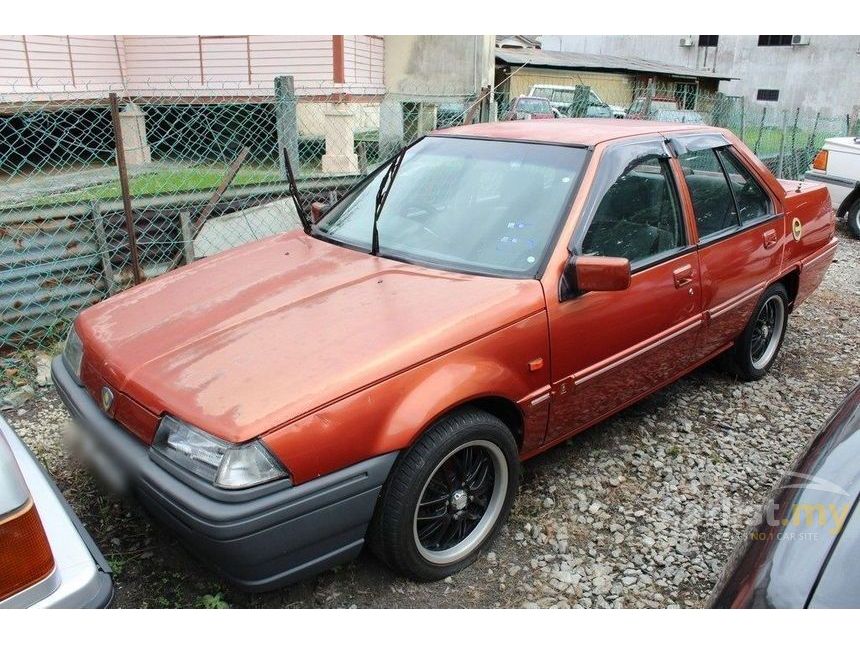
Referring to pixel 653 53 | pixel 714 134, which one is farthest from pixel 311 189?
pixel 653 53

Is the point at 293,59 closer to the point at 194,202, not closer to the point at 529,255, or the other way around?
the point at 194,202

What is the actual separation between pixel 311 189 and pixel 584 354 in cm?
416

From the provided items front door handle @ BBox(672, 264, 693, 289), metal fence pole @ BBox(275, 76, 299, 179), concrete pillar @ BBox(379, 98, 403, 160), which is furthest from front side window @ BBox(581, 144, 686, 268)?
concrete pillar @ BBox(379, 98, 403, 160)

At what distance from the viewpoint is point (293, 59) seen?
11258 millimetres

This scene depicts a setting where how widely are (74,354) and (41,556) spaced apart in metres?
1.37

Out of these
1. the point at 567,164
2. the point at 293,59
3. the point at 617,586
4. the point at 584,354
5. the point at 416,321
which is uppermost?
the point at 293,59

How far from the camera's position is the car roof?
330 centimetres

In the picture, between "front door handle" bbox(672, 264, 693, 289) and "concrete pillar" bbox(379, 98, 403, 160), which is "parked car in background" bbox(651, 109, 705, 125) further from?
"front door handle" bbox(672, 264, 693, 289)

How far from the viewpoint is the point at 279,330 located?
2518 mm

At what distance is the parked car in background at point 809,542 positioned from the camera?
1.50 metres

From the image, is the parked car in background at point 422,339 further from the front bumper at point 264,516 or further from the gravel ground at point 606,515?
the gravel ground at point 606,515

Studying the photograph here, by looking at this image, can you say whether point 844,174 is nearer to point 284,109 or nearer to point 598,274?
point 284,109

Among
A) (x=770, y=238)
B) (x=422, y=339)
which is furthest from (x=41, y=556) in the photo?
(x=770, y=238)

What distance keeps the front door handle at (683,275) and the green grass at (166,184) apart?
3.83m
